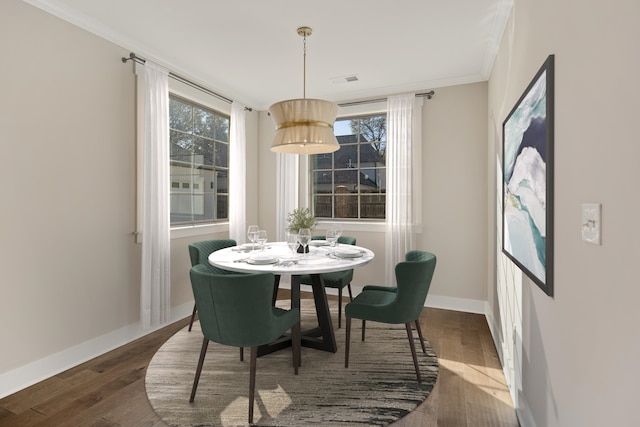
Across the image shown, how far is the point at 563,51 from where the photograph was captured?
4.50ft

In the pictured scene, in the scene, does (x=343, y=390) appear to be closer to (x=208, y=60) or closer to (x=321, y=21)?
(x=321, y=21)

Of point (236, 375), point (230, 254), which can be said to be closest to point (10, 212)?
point (230, 254)

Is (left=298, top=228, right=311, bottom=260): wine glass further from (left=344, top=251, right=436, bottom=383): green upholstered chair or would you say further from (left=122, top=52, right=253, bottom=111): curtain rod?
(left=122, top=52, right=253, bottom=111): curtain rod

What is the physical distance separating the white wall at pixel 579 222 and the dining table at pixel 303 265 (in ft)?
4.36

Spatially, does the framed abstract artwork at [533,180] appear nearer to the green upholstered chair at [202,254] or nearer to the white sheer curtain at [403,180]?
the white sheer curtain at [403,180]

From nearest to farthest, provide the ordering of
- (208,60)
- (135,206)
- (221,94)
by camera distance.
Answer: (135,206), (208,60), (221,94)

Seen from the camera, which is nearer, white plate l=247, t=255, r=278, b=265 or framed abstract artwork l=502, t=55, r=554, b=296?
framed abstract artwork l=502, t=55, r=554, b=296

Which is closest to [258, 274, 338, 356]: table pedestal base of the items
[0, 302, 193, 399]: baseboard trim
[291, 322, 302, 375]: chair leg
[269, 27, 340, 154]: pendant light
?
[291, 322, 302, 375]: chair leg

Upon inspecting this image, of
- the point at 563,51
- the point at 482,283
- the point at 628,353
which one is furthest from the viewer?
the point at 482,283

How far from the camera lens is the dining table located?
2.45 meters

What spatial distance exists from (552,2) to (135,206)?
136 inches

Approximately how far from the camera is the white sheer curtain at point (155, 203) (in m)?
3.29

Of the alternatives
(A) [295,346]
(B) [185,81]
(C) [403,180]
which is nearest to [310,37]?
(B) [185,81]

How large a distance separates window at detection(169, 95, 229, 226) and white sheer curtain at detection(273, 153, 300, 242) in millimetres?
780
